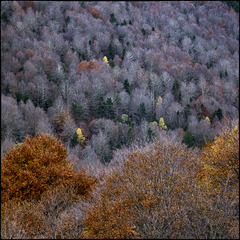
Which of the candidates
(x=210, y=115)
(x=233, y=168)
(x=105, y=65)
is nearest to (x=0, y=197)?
(x=233, y=168)

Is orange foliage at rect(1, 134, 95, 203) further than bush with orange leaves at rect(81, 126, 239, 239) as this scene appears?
Yes

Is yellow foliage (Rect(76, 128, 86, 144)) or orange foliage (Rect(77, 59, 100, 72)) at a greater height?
orange foliage (Rect(77, 59, 100, 72))

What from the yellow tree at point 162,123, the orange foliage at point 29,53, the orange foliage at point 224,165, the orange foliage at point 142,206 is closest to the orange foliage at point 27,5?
the orange foliage at point 29,53

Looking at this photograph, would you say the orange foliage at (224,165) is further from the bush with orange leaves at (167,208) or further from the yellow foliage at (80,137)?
the yellow foliage at (80,137)

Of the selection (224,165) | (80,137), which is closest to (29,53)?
(80,137)

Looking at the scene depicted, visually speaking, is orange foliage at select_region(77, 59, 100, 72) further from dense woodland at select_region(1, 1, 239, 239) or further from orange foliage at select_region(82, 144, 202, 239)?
orange foliage at select_region(82, 144, 202, 239)

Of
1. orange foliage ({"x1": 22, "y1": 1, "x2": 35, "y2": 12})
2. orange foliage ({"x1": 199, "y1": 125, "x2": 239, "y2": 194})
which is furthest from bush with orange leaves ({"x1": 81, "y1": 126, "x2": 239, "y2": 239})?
orange foliage ({"x1": 22, "y1": 1, "x2": 35, "y2": 12})

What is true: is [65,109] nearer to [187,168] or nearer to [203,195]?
[187,168]
